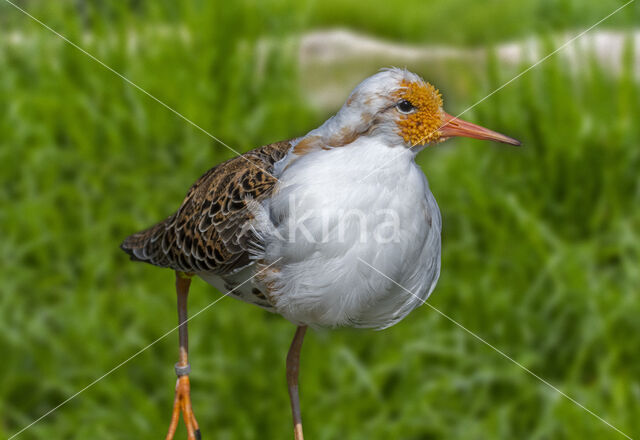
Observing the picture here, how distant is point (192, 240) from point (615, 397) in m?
2.24

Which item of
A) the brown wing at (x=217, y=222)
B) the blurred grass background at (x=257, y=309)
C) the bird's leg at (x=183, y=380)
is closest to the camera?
the brown wing at (x=217, y=222)

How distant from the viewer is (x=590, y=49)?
3.90m

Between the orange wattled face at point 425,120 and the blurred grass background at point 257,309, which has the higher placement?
the orange wattled face at point 425,120

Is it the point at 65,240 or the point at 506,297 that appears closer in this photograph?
the point at 506,297

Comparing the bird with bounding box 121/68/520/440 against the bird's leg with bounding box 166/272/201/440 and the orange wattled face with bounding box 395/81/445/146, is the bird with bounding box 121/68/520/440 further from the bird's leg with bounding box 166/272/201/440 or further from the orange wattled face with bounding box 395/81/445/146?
the bird's leg with bounding box 166/272/201/440

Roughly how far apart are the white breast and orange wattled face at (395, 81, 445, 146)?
0.03 meters

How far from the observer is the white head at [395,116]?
Result: 3.28ft

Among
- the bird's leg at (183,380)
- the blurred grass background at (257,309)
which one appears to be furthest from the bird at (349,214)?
the blurred grass background at (257,309)

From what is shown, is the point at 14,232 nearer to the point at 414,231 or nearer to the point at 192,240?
the point at 192,240

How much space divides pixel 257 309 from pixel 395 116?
2.42 meters

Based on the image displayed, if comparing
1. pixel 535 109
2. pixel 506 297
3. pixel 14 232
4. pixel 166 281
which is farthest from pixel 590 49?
pixel 14 232

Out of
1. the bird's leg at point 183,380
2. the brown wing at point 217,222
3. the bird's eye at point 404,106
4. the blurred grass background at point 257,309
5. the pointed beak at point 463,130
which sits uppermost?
the bird's eye at point 404,106

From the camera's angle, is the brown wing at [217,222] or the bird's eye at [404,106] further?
the brown wing at [217,222]

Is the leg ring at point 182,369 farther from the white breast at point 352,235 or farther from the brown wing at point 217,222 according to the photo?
the white breast at point 352,235
